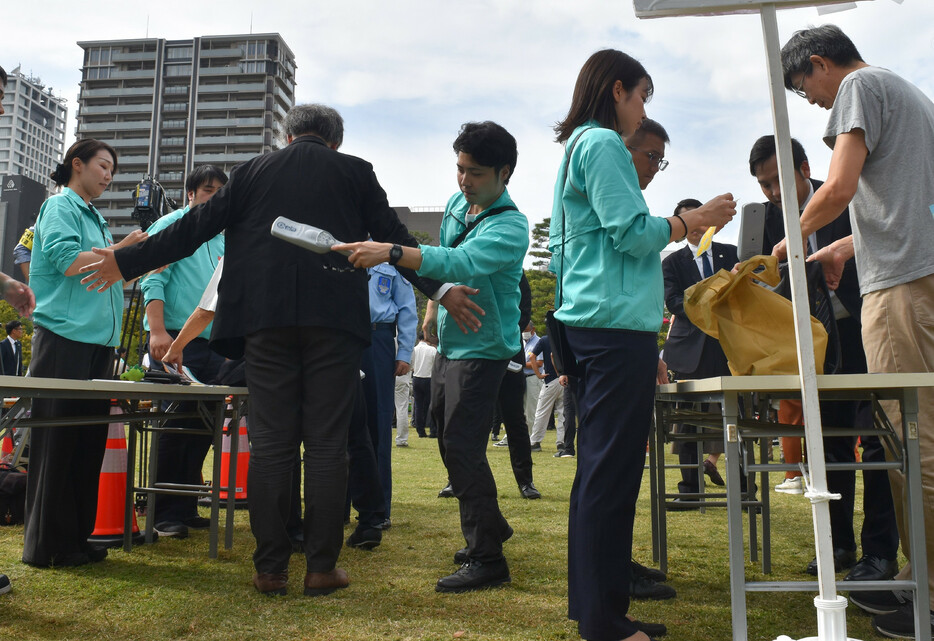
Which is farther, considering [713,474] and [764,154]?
[713,474]

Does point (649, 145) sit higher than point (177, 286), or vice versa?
point (649, 145)

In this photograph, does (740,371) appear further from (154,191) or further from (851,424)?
(154,191)

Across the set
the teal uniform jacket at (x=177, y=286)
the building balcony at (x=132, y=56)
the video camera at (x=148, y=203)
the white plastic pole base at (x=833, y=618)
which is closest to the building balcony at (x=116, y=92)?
the building balcony at (x=132, y=56)

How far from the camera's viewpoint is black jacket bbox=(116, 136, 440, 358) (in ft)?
9.28

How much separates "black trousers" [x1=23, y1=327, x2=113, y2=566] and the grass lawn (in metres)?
0.13

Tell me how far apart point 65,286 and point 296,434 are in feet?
4.40

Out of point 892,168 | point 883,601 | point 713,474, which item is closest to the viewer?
point 892,168

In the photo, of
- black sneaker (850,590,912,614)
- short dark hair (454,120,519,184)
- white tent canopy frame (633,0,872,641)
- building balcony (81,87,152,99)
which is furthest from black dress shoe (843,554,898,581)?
building balcony (81,87,152,99)

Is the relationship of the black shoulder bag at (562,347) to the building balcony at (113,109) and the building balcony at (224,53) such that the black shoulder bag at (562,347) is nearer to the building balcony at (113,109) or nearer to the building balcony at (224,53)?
the building balcony at (224,53)

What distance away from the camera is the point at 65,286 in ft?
10.9

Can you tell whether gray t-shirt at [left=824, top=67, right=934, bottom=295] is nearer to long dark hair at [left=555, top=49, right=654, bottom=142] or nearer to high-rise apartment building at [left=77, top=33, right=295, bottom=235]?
long dark hair at [left=555, top=49, right=654, bottom=142]

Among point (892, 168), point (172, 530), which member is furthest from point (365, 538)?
point (892, 168)

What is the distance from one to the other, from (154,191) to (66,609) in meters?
2.73

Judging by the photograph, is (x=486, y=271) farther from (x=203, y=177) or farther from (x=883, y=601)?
(x=203, y=177)
